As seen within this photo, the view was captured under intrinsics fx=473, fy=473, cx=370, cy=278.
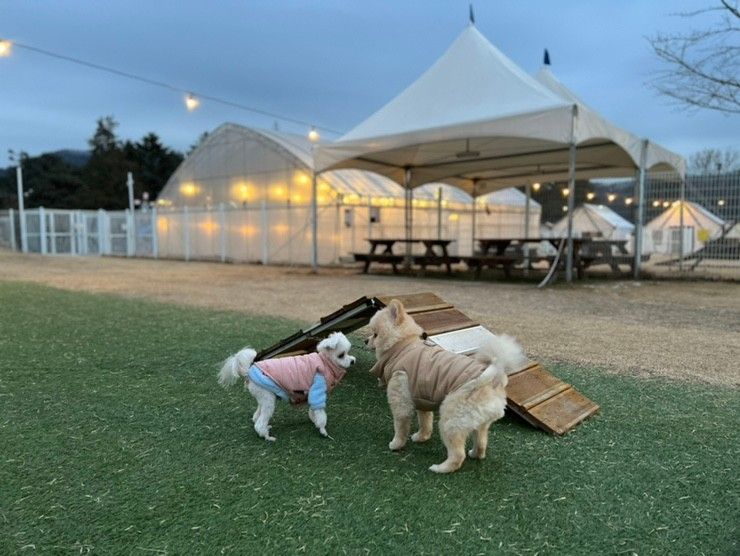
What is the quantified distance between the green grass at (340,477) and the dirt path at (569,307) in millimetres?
917

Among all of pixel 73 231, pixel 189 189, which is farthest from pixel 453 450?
pixel 73 231

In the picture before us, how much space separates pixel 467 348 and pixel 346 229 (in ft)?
51.0

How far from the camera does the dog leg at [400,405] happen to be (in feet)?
8.69

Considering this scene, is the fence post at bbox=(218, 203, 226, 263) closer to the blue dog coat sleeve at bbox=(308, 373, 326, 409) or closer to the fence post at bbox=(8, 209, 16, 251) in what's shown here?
the fence post at bbox=(8, 209, 16, 251)

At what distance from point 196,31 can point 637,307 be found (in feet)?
69.2

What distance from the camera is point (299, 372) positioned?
2.81 meters

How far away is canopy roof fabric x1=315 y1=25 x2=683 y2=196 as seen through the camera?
9.62m

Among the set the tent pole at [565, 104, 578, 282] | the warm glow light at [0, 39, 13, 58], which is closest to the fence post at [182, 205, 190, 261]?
the warm glow light at [0, 39, 13, 58]

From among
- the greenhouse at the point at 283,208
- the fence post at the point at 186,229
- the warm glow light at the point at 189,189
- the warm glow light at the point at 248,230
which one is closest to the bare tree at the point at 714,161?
the greenhouse at the point at 283,208

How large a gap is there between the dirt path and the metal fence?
3.09 m

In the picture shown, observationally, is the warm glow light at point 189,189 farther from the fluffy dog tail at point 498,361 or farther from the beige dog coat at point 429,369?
the fluffy dog tail at point 498,361

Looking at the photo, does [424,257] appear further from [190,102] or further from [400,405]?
[400,405]

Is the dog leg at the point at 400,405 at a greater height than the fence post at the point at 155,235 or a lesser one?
lesser

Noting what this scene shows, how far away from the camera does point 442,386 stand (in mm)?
2451
